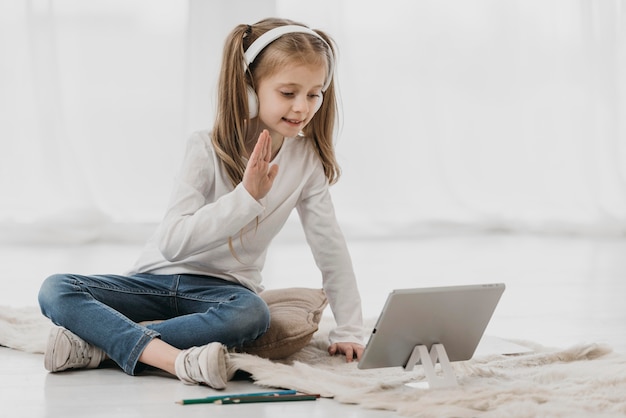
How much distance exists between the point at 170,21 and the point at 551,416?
2527mm

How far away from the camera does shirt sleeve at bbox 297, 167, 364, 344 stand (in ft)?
5.61

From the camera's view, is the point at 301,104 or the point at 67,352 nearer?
the point at 67,352

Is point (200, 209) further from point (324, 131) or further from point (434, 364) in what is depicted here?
point (434, 364)

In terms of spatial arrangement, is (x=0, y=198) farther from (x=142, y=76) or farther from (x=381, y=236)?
(x=381, y=236)

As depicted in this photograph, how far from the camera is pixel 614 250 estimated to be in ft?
10.7

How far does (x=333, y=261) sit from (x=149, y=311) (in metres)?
0.32

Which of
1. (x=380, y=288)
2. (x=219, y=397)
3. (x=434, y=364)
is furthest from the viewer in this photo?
(x=380, y=288)

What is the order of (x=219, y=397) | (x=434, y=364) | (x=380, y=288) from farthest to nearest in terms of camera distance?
(x=380, y=288) < (x=434, y=364) < (x=219, y=397)

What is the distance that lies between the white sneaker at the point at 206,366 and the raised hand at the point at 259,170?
242 mm

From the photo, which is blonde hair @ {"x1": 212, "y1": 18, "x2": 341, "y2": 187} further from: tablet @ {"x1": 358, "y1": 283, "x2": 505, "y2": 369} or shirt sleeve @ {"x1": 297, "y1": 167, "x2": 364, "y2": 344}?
tablet @ {"x1": 358, "y1": 283, "x2": 505, "y2": 369}

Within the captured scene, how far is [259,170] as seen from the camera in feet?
4.96

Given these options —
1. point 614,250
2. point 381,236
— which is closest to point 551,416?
point 614,250

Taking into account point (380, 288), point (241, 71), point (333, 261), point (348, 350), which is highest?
point (241, 71)

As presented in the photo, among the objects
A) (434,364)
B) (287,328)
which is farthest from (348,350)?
(434,364)
